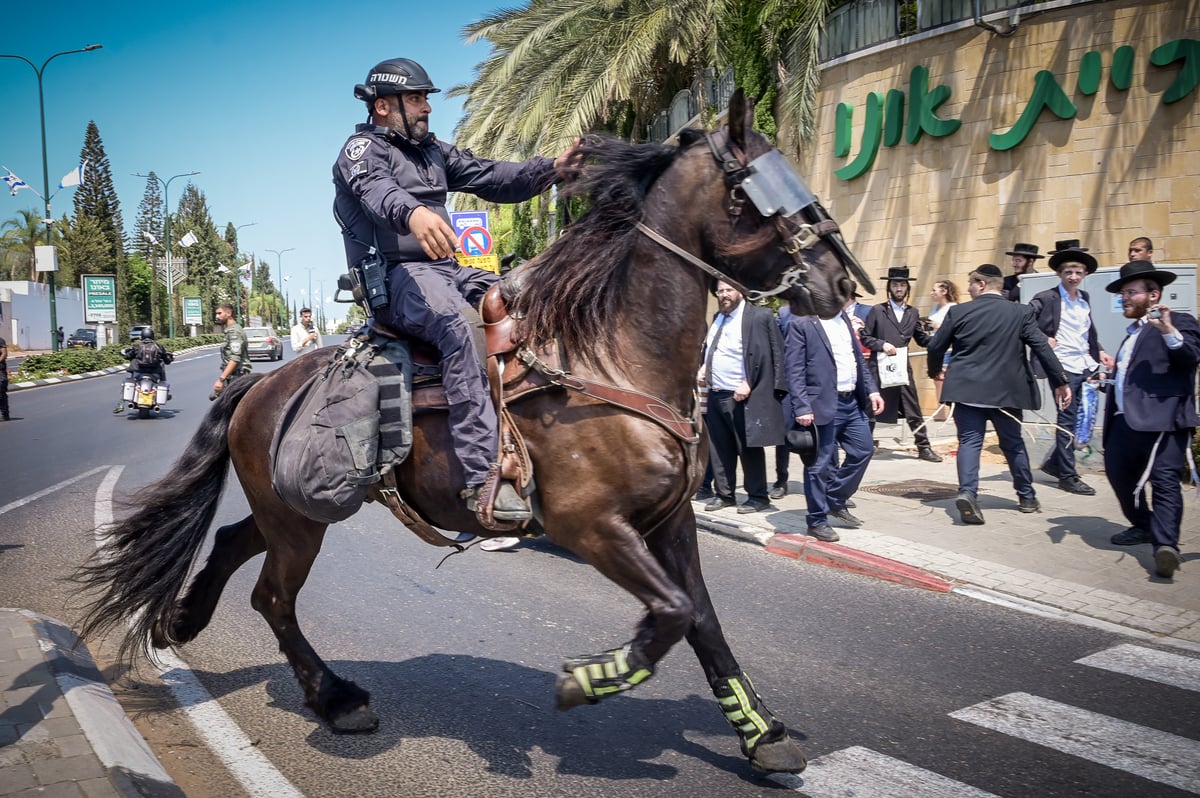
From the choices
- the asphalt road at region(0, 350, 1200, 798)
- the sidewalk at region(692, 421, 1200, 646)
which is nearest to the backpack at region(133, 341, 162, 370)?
the asphalt road at region(0, 350, 1200, 798)

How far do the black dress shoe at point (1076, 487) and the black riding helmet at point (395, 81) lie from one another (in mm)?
8222

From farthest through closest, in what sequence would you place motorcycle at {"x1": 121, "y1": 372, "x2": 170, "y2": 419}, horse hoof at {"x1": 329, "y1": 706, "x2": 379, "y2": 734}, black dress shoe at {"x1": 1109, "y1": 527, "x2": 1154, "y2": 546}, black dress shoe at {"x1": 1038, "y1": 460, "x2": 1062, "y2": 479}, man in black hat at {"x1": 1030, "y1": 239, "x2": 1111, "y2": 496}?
motorcycle at {"x1": 121, "y1": 372, "x2": 170, "y2": 419} → black dress shoe at {"x1": 1038, "y1": 460, "x2": 1062, "y2": 479} → man in black hat at {"x1": 1030, "y1": 239, "x2": 1111, "y2": 496} → black dress shoe at {"x1": 1109, "y1": 527, "x2": 1154, "y2": 546} → horse hoof at {"x1": 329, "y1": 706, "x2": 379, "y2": 734}

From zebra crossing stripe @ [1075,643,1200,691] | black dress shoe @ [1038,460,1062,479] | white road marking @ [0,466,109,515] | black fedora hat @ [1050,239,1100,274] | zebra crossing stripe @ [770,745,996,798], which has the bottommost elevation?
zebra crossing stripe @ [1075,643,1200,691]

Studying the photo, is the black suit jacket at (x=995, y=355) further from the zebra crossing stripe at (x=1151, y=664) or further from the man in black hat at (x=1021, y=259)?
the zebra crossing stripe at (x=1151, y=664)

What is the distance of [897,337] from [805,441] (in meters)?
4.51

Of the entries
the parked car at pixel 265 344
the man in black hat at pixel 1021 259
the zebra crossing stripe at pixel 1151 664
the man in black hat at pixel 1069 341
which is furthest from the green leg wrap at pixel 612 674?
the parked car at pixel 265 344

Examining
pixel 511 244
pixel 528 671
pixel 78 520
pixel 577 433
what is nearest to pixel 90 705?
pixel 528 671

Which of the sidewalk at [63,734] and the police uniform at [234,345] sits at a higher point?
the police uniform at [234,345]

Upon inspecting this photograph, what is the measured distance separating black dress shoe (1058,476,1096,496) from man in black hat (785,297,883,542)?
2.79 metres

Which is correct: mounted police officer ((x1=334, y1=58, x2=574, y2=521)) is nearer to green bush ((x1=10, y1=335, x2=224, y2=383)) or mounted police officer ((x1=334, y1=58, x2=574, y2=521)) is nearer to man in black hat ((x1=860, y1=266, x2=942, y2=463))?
man in black hat ((x1=860, y1=266, x2=942, y2=463))

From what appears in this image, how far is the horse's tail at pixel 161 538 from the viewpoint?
175 inches

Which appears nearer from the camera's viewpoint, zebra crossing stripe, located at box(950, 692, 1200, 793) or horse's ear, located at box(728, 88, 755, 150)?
horse's ear, located at box(728, 88, 755, 150)

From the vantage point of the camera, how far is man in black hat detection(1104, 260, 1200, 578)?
6297mm

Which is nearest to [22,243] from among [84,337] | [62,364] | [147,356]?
[84,337]
